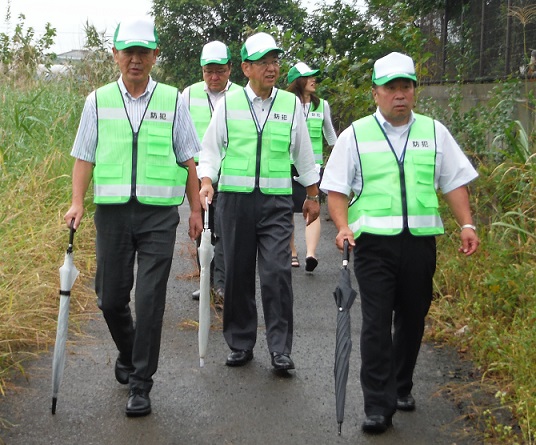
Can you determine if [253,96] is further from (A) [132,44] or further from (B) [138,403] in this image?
(B) [138,403]

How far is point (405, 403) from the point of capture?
570 centimetres

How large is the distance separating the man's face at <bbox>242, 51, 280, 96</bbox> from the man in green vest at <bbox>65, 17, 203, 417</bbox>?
959mm

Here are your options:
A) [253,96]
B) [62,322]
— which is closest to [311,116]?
[253,96]

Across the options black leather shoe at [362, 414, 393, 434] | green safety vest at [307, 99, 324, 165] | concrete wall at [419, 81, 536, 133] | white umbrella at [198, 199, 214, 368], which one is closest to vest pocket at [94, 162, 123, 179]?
white umbrella at [198, 199, 214, 368]

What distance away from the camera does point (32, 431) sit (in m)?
5.32

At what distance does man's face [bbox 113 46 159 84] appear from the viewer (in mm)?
5637

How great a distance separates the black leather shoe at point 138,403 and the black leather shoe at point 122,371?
38cm

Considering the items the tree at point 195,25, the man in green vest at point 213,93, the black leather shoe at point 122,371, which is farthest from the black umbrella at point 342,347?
the tree at point 195,25

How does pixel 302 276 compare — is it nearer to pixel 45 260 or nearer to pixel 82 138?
pixel 45 260

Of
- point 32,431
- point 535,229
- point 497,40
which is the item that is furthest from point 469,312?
point 497,40

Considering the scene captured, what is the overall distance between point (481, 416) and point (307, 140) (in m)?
2.28

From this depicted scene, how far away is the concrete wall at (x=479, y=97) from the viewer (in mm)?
9047

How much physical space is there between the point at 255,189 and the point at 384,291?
152cm

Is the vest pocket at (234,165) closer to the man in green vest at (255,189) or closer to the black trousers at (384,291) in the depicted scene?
the man in green vest at (255,189)
